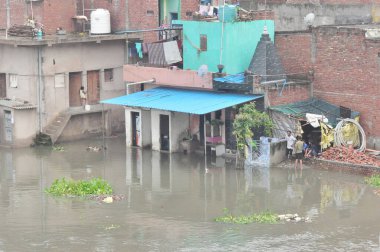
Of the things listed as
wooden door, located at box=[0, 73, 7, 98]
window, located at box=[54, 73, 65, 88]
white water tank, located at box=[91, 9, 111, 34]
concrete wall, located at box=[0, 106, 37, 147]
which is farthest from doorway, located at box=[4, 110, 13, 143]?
white water tank, located at box=[91, 9, 111, 34]

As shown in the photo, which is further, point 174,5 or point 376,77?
point 174,5

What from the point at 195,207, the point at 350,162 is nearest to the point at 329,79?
the point at 350,162

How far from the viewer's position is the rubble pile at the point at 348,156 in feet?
93.1

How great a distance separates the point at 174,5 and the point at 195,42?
3971 mm

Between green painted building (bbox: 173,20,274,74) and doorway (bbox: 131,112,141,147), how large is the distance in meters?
2.88

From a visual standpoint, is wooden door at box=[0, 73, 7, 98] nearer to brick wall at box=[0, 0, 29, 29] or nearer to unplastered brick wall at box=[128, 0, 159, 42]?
brick wall at box=[0, 0, 29, 29]

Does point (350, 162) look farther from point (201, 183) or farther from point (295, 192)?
point (201, 183)

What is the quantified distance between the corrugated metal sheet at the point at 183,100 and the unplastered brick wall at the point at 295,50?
106 inches

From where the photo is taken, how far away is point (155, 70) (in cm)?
3328

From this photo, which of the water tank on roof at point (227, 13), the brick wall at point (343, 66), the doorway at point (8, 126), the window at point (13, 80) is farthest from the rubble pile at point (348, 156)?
the window at point (13, 80)

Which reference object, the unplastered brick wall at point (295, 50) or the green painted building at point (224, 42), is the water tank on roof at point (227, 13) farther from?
the unplastered brick wall at point (295, 50)

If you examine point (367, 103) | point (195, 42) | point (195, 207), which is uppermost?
point (195, 42)

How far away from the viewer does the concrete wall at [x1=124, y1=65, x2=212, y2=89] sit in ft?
104

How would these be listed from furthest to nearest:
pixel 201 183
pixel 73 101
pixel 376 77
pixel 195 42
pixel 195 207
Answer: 1. pixel 73 101
2. pixel 195 42
3. pixel 376 77
4. pixel 201 183
5. pixel 195 207
